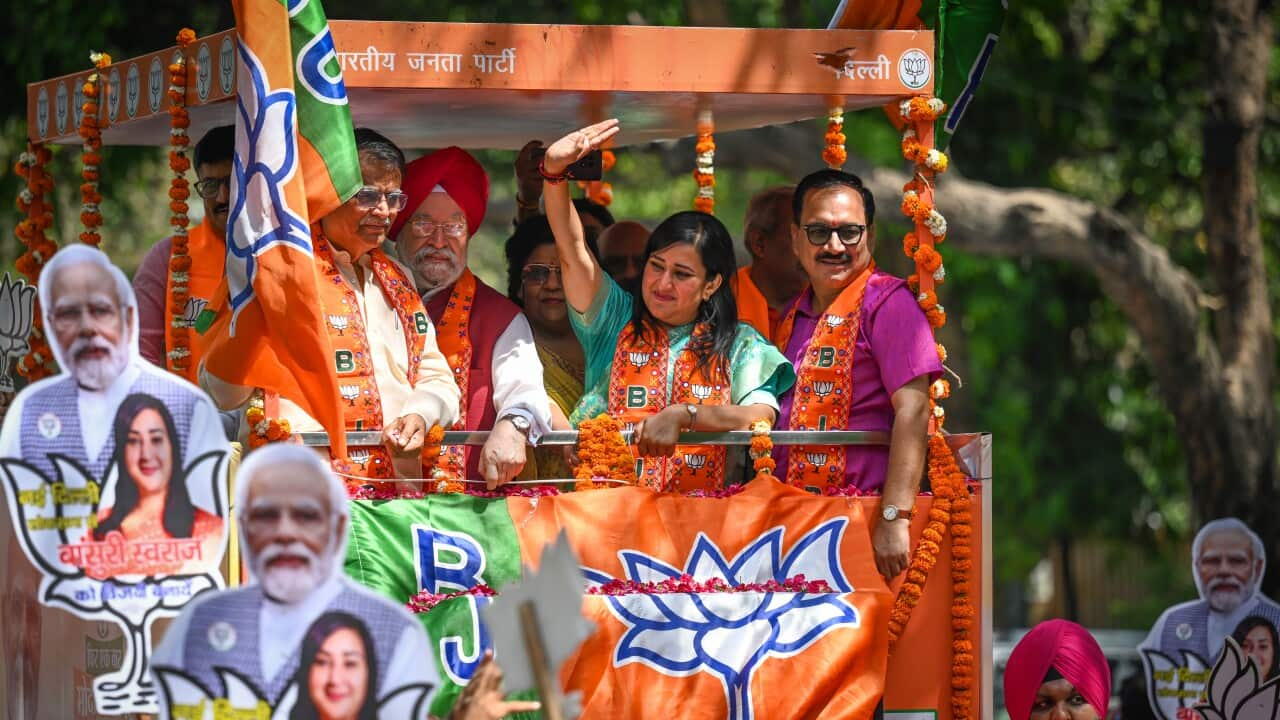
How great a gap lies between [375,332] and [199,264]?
1.09m

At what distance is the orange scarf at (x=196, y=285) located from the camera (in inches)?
256

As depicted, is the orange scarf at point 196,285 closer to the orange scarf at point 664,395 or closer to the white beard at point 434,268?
the white beard at point 434,268

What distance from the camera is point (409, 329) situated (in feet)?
21.6

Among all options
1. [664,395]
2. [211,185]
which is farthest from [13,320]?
[664,395]

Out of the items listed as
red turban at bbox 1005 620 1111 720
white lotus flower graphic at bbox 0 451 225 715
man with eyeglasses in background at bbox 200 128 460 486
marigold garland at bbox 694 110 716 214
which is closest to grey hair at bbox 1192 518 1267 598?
red turban at bbox 1005 620 1111 720

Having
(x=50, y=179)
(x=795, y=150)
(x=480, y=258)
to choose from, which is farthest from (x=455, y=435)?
(x=480, y=258)

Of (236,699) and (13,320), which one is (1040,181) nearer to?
(13,320)

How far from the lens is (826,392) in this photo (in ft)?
21.9

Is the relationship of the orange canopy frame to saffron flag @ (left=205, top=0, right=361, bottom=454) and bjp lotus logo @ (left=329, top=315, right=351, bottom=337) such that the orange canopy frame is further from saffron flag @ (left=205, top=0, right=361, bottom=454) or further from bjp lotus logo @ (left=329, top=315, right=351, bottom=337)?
bjp lotus logo @ (left=329, top=315, right=351, bottom=337)

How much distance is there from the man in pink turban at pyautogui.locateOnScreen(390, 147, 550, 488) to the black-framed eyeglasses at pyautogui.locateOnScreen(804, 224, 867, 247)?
3.54ft

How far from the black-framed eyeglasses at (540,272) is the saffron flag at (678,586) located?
1.33m

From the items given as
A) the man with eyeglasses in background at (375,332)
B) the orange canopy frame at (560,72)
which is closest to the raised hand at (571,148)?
the orange canopy frame at (560,72)

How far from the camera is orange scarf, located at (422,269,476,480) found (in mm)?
6697

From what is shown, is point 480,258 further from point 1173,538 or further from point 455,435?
point 455,435
